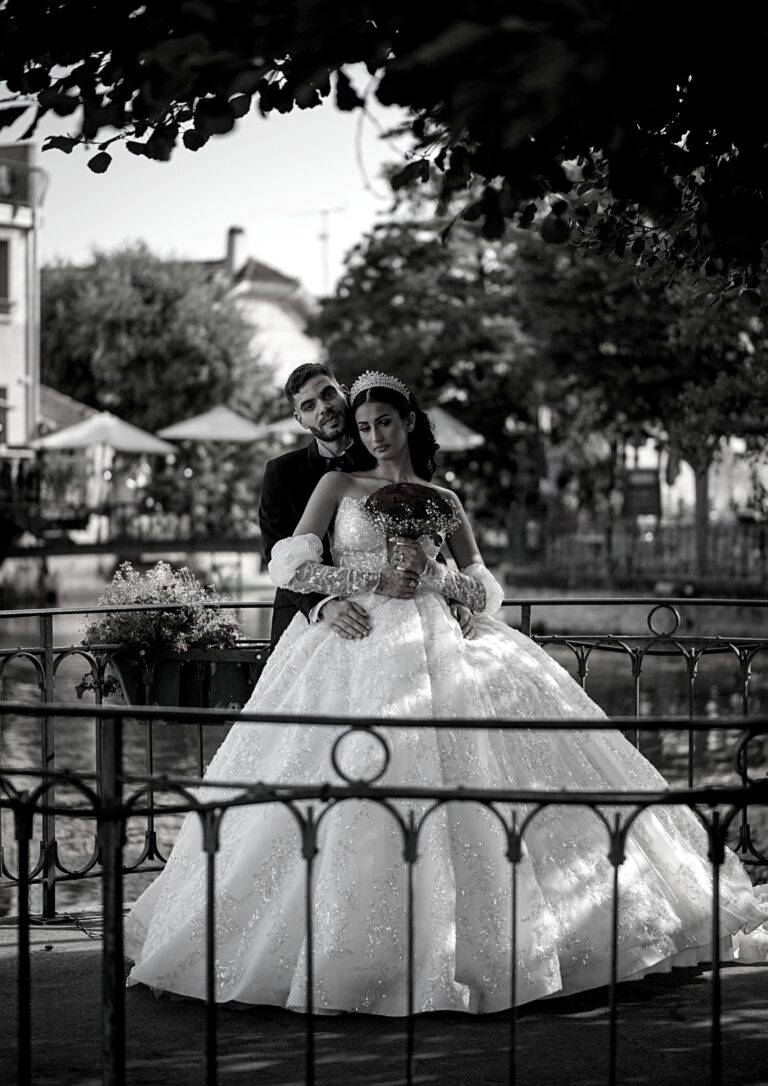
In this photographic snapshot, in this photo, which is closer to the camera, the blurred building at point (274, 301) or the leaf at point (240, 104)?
the leaf at point (240, 104)

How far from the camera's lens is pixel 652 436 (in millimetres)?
28453

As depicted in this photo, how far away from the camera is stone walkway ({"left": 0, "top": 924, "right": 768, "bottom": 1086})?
159 inches

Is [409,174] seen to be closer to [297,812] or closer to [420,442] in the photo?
[420,442]

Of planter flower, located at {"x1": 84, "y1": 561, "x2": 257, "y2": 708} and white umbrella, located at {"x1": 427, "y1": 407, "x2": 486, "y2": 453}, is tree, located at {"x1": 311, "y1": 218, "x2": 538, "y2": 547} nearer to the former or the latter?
white umbrella, located at {"x1": 427, "y1": 407, "x2": 486, "y2": 453}

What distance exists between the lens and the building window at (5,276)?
42.4m

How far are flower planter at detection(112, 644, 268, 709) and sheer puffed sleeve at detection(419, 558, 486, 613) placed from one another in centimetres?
120

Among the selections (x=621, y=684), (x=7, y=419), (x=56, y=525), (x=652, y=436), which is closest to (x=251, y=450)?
(x=7, y=419)

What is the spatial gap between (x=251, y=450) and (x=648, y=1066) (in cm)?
4334

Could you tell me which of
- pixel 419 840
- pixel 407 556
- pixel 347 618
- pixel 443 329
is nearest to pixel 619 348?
pixel 443 329

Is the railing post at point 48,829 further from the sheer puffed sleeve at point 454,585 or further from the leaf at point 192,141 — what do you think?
the leaf at point 192,141

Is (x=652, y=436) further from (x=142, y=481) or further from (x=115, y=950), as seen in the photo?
(x=115, y=950)

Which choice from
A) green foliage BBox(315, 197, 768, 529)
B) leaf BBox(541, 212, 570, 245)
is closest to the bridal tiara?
leaf BBox(541, 212, 570, 245)

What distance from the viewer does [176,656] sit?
626cm

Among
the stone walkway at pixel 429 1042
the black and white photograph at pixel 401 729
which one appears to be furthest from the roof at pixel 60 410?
the stone walkway at pixel 429 1042
